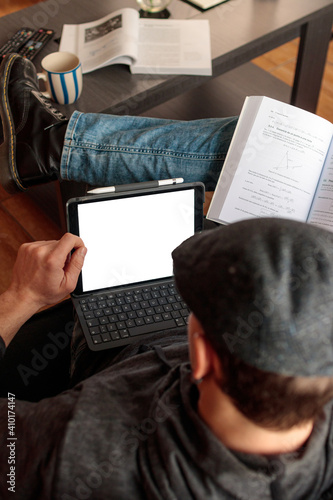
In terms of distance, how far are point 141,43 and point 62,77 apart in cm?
32

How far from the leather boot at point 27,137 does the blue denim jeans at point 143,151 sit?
0.04 meters

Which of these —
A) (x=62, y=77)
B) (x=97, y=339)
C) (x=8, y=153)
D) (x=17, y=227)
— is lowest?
(x=17, y=227)

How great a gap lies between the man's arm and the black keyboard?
9 cm

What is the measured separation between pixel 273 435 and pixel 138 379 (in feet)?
0.70

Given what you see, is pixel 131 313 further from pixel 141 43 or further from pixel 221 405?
pixel 141 43

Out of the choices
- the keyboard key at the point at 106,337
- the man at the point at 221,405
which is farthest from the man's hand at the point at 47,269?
the man at the point at 221,405

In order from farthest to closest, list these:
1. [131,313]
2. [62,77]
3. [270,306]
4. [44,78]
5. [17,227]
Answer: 1. [17,227]
2. [44,78]
3. [62,77]
4. [131,313]
5. [270,306]

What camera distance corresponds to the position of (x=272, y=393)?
0.43 metres

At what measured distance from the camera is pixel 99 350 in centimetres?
85

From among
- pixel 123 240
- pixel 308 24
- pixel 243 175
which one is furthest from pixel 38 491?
pixel 308 24

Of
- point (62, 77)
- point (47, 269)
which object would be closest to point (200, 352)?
point (47, 269)

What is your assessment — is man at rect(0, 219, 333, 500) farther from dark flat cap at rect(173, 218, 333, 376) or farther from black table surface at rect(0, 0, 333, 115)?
black table surface at rect(0, 0, 333, 115)

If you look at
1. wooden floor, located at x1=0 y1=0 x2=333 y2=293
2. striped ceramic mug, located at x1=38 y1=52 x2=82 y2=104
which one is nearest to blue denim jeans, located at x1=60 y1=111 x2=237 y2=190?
striped ceramic mug, located at x1=38 y1=52 x2=82 y2=104

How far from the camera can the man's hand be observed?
0.79 m
